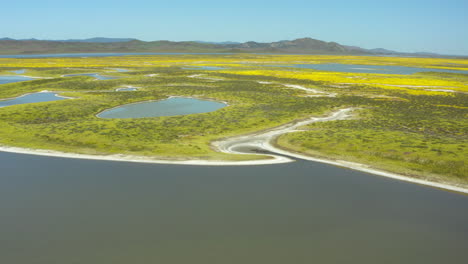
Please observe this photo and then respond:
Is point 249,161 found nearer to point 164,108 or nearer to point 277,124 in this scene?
point 277,124

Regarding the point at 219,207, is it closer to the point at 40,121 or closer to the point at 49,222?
the point at 49,222

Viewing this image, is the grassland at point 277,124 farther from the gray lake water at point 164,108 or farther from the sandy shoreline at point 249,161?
the gray lake water at point 164,108

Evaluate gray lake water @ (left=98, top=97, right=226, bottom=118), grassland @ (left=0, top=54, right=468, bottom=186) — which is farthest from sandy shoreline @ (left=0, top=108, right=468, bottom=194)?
gray lake water @ (left=98, top=97, right=226, bottom=118)

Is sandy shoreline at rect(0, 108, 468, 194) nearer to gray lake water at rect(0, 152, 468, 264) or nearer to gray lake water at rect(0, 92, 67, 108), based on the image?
gray lake water at rect(0, 152, 468, 264)

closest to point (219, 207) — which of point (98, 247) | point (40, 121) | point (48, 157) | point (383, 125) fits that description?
point (98, 247)

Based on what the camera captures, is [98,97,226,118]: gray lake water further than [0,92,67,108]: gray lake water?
No
